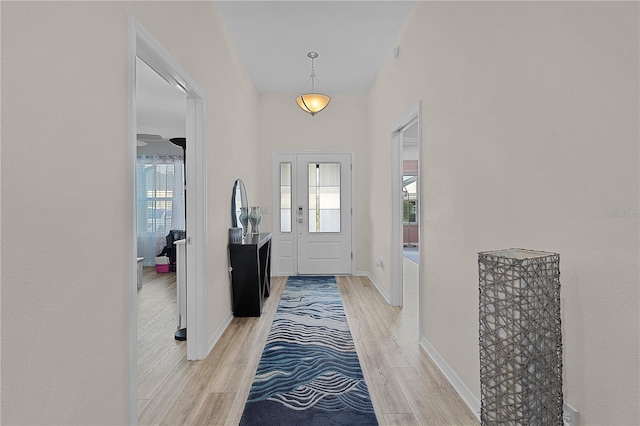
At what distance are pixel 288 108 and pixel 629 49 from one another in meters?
5.28

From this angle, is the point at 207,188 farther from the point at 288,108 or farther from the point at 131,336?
the point at 288,108

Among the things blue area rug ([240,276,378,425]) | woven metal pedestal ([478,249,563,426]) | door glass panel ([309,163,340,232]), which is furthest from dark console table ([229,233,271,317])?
woven metal pedestal ([478,249,563,426])

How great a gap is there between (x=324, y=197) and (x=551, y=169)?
4754 millimetres

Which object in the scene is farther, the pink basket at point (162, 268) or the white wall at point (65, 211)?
the pink basket at point (162, 268)

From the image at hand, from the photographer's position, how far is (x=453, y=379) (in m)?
2.39

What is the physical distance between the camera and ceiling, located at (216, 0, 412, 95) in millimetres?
3400

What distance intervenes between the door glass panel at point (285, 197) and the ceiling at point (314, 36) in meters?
1.39

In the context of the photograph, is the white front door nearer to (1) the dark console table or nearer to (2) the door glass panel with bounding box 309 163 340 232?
(2) the door glass panel with bounding box 309 163 340 232

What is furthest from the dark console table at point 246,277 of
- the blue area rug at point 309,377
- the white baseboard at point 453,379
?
the white baseboard at point 453,379

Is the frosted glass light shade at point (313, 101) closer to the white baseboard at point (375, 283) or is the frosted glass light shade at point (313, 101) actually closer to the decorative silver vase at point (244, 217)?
the decorative silver vase at point (244, 217)

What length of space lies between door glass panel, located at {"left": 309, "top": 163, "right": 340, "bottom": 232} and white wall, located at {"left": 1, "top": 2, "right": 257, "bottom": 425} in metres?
4.25

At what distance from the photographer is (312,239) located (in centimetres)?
616

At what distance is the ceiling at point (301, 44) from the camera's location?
342 cm

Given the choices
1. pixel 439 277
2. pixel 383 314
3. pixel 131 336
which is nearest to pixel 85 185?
pixel 131 336
